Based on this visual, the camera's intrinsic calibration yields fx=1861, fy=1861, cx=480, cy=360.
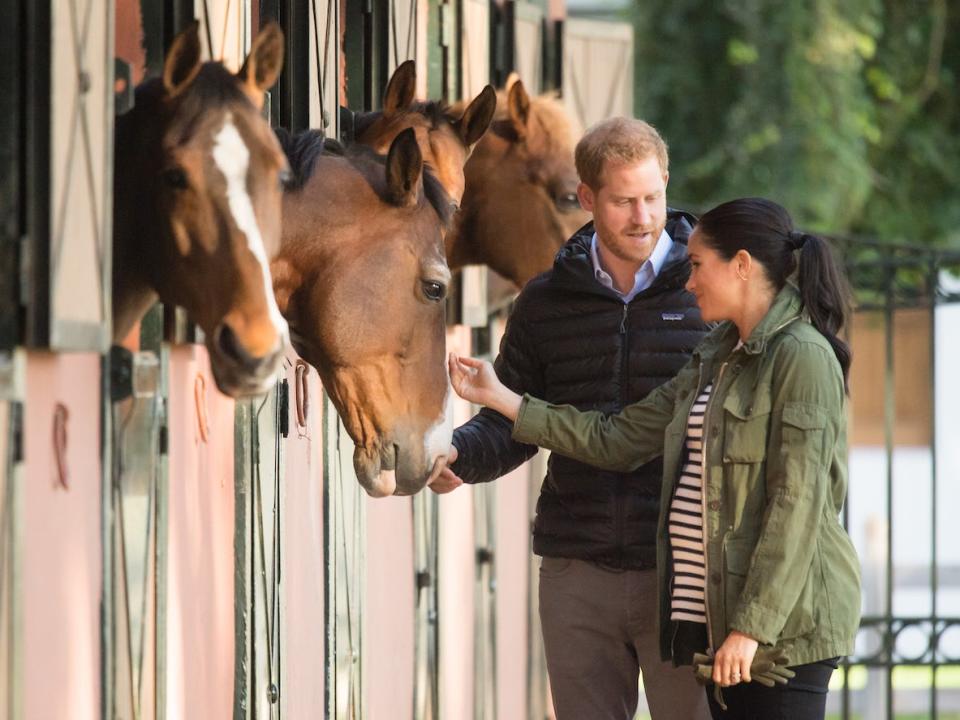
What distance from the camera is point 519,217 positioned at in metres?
6.38

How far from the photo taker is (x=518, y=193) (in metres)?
6.39

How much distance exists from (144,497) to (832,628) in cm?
135

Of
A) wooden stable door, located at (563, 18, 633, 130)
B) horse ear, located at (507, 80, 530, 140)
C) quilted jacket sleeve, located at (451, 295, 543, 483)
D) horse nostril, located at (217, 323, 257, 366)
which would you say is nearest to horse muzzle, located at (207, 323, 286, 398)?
horse nostril, located at (217, 323, 257, 366)

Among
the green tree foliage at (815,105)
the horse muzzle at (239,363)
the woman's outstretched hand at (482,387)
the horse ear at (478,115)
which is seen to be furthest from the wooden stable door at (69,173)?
the green tree foliage at (815,105)

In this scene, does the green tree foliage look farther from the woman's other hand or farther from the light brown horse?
the woman's other hand

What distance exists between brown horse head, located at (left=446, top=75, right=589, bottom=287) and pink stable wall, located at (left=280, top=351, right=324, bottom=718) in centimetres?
138

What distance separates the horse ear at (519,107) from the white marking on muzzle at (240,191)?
10.6ft

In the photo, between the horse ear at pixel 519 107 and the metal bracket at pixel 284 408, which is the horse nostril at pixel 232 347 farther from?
the horse ear at pixel 519 107

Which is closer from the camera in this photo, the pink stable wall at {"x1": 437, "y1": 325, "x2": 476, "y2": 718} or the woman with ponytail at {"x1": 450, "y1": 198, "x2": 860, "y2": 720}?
the woman with ponytail at {"x1": 450, "y1": 198, "x2": 860, "y2": 720}

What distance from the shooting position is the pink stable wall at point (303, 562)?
15.3 ft

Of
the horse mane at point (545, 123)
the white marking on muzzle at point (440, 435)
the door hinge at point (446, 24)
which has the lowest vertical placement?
the white marking on muzzle at point (440, 435)

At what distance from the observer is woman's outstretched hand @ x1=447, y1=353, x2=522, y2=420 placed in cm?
420

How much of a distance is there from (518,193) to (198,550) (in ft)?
8.81

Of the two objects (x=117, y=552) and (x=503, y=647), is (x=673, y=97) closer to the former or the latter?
(x=503, y=647)
